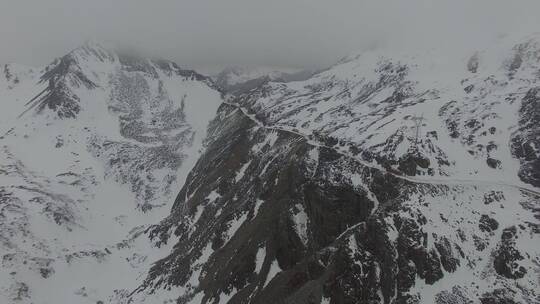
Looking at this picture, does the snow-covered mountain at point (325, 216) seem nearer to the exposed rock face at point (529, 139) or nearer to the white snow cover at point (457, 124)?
the exposed rock face at point (529, 139)

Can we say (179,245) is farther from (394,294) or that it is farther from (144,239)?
(394,294)

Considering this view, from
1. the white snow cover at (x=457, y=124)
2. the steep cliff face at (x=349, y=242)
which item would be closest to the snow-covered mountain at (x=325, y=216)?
the steep cliff face at (x=349, y=242)

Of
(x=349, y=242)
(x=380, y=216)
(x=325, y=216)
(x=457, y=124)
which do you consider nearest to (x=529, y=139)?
(x=457, y=124)

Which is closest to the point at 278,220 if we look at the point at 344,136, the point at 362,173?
the point at 362,173

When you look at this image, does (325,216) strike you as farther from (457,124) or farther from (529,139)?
(529,139)

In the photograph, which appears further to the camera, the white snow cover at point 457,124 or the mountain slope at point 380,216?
the white snow cover at point 457,124

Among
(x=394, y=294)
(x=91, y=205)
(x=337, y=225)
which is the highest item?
(x=91, y=205)

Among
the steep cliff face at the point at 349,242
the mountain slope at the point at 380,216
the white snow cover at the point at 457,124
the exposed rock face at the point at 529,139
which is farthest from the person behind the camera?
the white snow cover at the point at 457,124

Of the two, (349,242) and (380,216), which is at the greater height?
(380,216)
